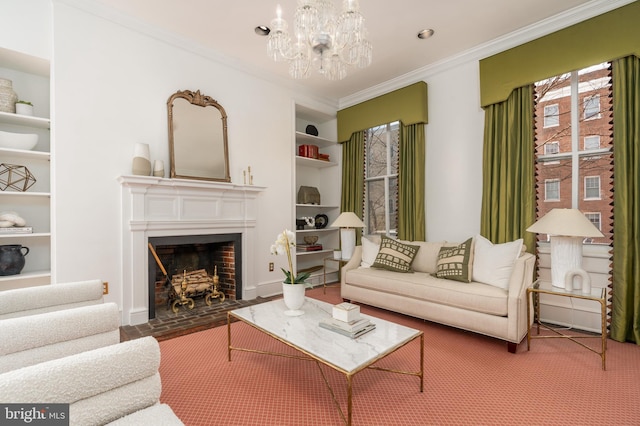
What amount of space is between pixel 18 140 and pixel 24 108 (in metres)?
0.28

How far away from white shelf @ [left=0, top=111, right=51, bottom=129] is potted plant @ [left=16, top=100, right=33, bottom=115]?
7cm

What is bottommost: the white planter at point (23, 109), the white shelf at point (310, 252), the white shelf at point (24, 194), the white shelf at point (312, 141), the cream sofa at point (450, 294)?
the cream sofa at point (450, 294)

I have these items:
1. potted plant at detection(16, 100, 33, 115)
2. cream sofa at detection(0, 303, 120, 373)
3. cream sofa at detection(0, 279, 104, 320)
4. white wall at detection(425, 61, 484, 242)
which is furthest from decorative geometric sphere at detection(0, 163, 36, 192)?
white wall at detection(425, 61, 484, 242)

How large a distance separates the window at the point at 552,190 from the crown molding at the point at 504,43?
1474 mm

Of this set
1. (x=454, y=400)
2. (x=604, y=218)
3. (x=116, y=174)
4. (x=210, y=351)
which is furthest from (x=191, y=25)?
(x=604, y=218)

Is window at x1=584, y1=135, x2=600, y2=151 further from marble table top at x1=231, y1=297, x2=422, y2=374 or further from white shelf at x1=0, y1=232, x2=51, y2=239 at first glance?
white shelf at x1=0, y1=232, x2=51, y2=239

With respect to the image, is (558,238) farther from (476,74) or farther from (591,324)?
(476,74)

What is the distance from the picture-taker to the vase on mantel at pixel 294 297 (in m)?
2.23

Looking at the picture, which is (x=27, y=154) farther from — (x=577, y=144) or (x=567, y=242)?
(x=577, y=144)

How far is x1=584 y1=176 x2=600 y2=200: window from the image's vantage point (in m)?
2.85

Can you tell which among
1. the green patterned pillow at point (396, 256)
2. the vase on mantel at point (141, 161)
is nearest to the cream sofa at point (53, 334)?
the vase on mantel at point (141, 161)

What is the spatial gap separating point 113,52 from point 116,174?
1.18 meters

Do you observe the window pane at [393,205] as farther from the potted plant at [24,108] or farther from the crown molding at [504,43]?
the potted plant at [24,108]

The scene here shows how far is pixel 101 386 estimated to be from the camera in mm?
959
